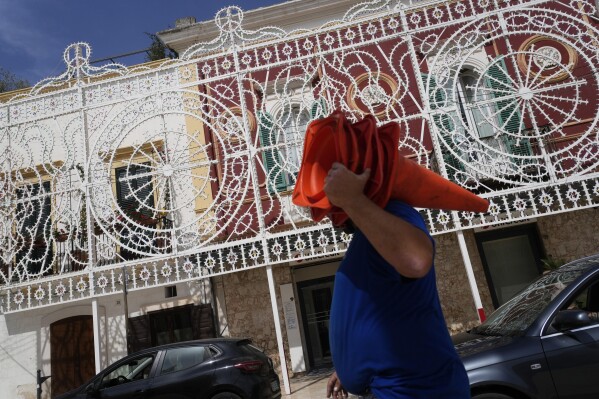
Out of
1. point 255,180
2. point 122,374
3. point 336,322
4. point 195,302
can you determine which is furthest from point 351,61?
point 336,322

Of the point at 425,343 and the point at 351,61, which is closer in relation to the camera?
the point at 425,343

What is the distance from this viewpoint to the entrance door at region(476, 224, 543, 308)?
10.6 metres

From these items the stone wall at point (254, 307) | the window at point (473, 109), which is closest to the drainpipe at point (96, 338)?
the stone wall at point (254, 307)

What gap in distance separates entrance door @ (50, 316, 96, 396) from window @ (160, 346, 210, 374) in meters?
5.40

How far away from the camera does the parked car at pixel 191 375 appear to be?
243 inches

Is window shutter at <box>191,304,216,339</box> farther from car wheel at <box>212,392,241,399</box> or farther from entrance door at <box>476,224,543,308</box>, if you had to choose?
entrance door at <box>476,224,543,308</box>

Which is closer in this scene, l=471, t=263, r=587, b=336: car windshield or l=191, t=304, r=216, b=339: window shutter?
l=471, t=263, r=587, b=336: car windshield

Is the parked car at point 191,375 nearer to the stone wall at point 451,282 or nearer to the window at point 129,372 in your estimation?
the window at point 129,372

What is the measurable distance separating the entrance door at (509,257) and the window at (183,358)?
710 cm

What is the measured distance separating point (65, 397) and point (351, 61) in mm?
9267

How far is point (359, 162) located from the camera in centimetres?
129

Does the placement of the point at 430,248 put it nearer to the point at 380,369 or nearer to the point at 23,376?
the point at 380,369

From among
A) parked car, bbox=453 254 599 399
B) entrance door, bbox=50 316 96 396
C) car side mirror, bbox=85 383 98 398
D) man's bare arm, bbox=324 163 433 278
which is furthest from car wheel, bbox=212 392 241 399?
entrance door, bbox=50 316 96 396

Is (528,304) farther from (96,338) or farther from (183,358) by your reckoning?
(96,338)
